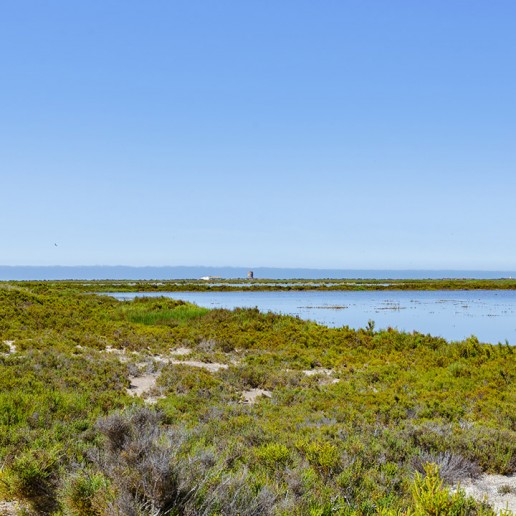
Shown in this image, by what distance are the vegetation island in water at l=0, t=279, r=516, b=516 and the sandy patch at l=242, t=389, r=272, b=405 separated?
0.43 feet

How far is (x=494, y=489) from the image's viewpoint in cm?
782

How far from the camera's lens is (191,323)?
30.3m

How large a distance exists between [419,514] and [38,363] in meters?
13.9

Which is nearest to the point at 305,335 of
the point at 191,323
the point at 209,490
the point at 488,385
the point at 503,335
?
the point at 191,323

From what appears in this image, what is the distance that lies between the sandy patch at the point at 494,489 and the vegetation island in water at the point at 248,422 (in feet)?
0.50

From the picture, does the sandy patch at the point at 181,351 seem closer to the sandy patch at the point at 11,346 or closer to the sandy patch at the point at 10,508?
the sandy patch at the point at 11,346

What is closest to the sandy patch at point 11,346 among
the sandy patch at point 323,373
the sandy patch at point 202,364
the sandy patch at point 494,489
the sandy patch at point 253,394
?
Result: the sandy patch at point 202,364

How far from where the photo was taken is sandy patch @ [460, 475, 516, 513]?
7.37m

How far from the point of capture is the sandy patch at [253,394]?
14.0m

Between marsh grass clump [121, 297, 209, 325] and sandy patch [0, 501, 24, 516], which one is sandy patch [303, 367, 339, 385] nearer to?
sandy patch [0, 501, 24, 516]

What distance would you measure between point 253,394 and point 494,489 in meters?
8.17

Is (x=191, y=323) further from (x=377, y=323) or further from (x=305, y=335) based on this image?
(x=377, y=323)

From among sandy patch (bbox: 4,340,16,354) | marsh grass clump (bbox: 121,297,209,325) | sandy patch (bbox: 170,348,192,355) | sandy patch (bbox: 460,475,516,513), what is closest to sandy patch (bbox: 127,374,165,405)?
sandy patch (bbox: 170,348,192,355)

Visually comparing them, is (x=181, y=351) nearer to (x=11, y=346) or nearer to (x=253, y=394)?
(x=11, y=346)
